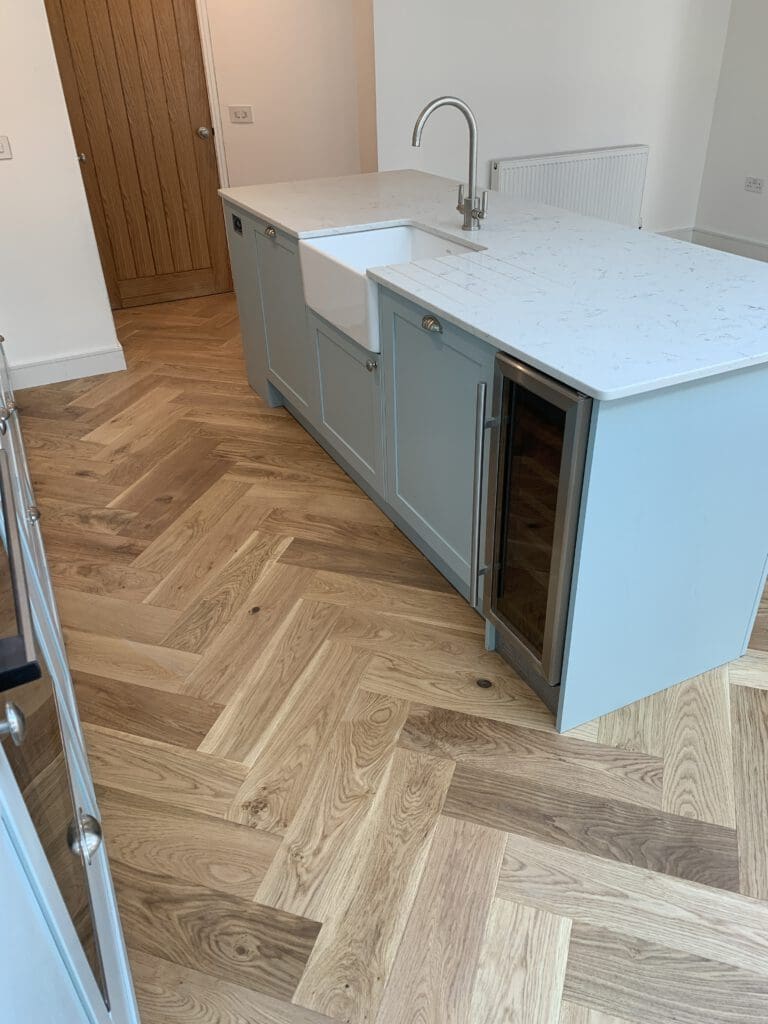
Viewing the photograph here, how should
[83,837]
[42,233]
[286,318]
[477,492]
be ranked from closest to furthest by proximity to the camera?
[83,837] → [477,492] → [286,318] → [42,233]

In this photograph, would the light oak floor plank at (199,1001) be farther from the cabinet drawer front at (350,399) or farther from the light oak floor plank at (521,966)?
the cabinet drawer front at (350,399)

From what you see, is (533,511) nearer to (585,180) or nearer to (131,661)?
(131,661)

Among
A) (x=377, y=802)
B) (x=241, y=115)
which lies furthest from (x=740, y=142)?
(x=377, y=802)

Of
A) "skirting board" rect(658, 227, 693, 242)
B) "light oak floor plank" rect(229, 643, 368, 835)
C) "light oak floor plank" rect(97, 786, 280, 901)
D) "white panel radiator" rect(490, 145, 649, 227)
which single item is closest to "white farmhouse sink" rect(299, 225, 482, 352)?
"light oak floor plank" rect(229, 643, 368, 835)

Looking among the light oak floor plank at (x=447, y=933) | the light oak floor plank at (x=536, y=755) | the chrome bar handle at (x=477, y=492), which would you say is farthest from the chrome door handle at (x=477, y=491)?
the light oak floor plank at (x=447, y=933)

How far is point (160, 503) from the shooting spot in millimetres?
2928

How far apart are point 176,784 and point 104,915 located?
600mm

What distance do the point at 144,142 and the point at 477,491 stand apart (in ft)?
12.9

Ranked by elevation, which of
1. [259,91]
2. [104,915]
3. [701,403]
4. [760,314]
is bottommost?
[104,915]

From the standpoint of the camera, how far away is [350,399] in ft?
8.67

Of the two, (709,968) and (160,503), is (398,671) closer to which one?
(709,968)

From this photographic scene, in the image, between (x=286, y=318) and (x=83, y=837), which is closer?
(x=83, y=837)

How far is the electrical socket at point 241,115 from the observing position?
4.77 meters

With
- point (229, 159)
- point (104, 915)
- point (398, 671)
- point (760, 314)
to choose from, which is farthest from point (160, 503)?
point (229, 159)
